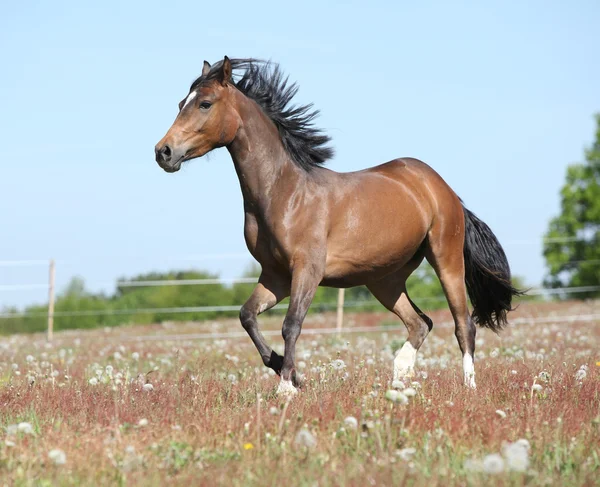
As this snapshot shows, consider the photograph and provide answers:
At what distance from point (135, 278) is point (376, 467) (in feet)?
87.0

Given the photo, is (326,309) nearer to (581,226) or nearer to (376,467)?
(581,226)

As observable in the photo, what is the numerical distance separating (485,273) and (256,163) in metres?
3.18

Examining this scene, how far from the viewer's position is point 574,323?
1889 cm

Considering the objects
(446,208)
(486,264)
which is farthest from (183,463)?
(486,264)

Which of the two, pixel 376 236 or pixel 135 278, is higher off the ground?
pixel 376 236

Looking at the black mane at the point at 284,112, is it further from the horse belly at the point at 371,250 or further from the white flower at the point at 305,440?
the white flower at the point at 305,440

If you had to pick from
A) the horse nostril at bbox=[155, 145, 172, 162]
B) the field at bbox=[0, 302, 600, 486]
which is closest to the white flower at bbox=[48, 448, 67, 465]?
the field at bbox=[0, 302, 600, 486]

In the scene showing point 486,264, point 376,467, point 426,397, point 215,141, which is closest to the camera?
point 376,467

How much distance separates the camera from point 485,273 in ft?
28.9

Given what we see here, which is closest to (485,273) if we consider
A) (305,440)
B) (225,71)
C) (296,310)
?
(296,310)

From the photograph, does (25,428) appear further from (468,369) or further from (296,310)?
(468,369)

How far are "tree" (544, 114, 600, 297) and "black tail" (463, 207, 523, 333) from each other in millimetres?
41639

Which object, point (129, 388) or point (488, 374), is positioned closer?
point (129, 388)

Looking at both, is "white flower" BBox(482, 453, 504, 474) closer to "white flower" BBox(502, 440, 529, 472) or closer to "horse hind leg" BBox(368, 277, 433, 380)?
"white flower" BBox(502, 440, 529, 472)
